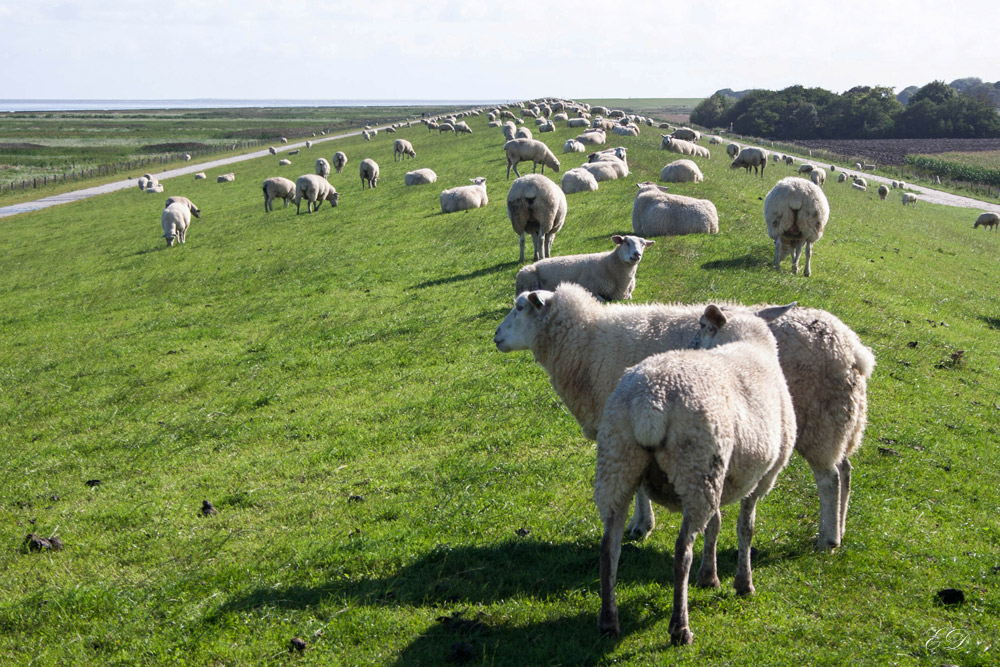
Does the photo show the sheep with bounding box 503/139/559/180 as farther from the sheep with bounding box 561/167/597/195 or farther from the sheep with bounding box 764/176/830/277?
the sheep with bounding box 764/176/830/277

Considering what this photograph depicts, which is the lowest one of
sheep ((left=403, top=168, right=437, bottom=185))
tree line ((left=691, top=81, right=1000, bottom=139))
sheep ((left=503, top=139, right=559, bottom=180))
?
sheep ((left=403, top=168, right=437, bottom=185))

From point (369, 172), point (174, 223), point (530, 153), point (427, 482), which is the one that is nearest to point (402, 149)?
point (369, 172)

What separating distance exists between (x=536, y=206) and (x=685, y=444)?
13.5m

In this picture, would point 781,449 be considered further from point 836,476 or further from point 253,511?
point 253,511

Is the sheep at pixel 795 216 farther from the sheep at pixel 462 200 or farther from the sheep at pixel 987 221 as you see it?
the sheep at pixel 987 221

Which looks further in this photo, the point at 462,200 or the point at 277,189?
the point at 277,189

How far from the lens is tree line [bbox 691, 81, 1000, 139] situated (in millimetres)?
101188

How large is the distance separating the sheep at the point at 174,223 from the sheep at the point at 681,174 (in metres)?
23.2

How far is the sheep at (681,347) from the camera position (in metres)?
6.99

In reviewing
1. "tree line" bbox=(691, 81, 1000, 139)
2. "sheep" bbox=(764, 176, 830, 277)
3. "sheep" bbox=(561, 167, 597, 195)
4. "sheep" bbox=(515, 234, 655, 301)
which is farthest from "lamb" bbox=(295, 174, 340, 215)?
"tree line" bbox=(691, 81, 1000, 139)

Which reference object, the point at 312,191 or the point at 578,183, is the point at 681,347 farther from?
the point at 312,191

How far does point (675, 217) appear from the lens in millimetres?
19891

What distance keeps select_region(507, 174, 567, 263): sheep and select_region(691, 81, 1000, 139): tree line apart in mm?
102077

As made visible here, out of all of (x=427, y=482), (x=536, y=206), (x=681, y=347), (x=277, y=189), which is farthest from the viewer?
(x=277, y=189)
